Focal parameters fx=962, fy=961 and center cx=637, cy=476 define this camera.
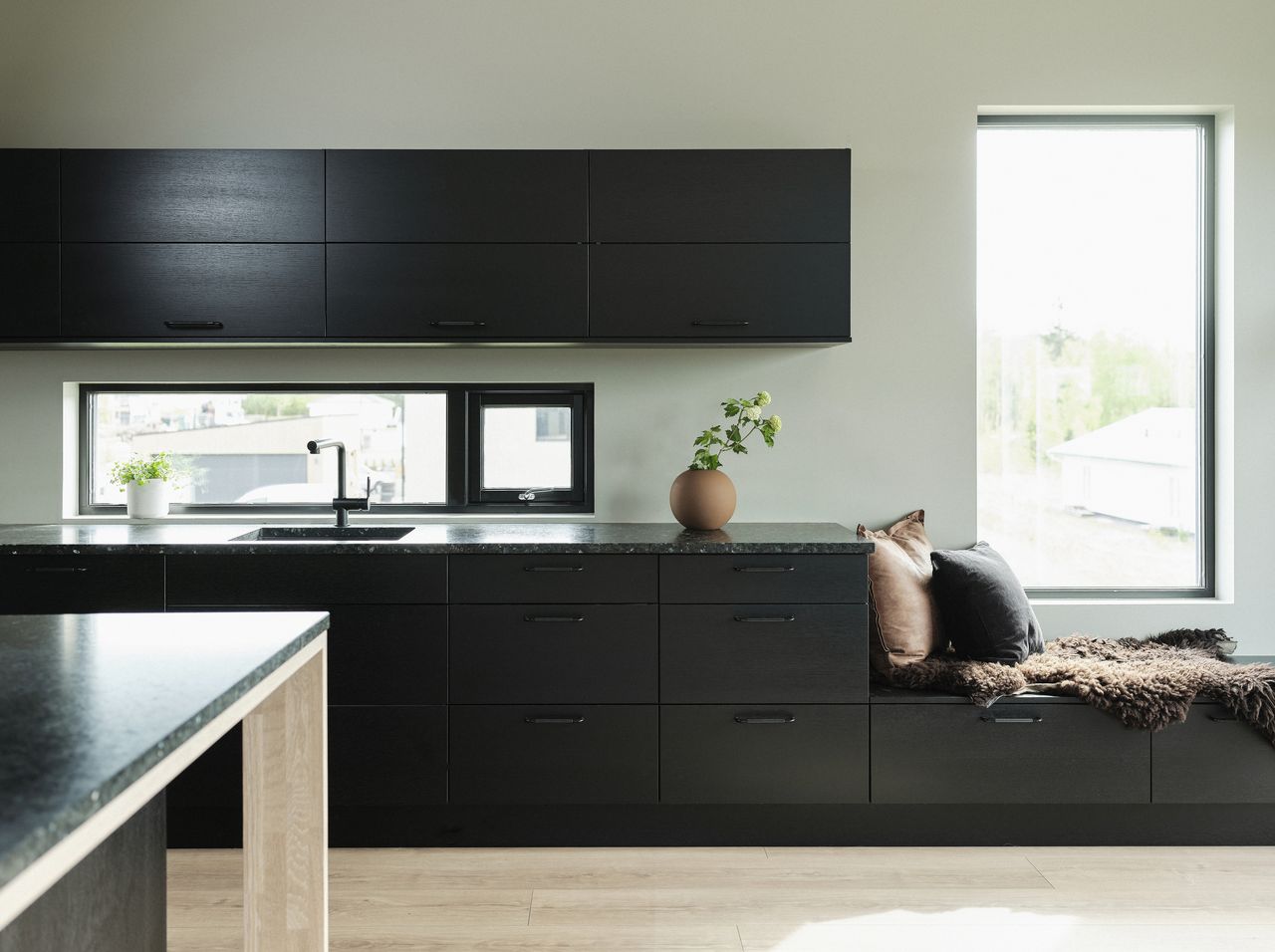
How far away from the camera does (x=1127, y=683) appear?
2.76 metres

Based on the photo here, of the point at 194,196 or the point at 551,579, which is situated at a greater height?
the point at 194,196

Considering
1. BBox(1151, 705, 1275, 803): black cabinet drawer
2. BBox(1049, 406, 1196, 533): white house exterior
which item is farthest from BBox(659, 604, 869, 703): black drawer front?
BBox(1049, 406, 1196, 533): white house exterior

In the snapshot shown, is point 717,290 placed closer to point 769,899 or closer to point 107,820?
point 769,899

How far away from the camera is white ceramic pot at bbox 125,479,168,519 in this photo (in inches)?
130

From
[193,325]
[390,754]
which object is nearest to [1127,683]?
[390,754]

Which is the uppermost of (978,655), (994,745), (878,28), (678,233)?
(878,28)

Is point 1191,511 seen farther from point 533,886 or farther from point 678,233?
point 533,886

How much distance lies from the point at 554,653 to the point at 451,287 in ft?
3.89

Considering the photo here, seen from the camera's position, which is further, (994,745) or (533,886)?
(994,745)

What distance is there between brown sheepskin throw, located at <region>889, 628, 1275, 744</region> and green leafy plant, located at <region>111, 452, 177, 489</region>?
254 cm

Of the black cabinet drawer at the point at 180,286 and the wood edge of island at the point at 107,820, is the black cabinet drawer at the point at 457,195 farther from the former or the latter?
the wood edge of island at the point at 107,820

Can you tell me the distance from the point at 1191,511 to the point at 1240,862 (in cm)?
127

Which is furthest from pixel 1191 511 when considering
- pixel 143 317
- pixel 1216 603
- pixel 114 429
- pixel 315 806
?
pixel 114 429

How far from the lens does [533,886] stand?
2.57 m
